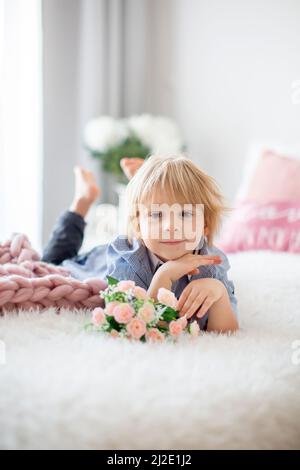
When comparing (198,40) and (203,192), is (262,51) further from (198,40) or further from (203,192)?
(203,192)

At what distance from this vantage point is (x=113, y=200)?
318 centimetres

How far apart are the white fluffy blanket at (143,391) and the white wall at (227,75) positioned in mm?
1718

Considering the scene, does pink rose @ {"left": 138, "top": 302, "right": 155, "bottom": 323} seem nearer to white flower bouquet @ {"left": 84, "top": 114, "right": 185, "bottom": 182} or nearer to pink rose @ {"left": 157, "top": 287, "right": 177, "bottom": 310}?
pink rose @ {"left": 157, "top": 287, "right": 177, "bottom": 310}

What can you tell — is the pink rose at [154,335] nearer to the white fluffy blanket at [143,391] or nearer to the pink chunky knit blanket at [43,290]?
the white fluffy blanket at [143,391]

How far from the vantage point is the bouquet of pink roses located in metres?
1.05

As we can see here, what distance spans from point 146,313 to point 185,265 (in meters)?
0.18

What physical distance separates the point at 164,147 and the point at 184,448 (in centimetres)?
208

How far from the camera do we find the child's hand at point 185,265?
1.18 meters

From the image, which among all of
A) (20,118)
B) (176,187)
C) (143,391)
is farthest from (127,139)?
(143,391)

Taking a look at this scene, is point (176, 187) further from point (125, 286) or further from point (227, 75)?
point (227, 75)

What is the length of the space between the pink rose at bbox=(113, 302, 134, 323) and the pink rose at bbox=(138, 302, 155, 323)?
0.02m

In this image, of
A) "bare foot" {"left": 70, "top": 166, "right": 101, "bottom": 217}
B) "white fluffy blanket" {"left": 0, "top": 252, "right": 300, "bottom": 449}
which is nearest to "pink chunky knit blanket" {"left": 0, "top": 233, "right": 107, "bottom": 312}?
"white fluffy blanket" {"left": 0, "top": 252, "right": 300, "bottom": 449}

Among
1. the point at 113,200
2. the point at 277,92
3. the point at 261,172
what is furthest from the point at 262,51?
the point at 113,200

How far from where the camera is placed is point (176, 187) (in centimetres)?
123
